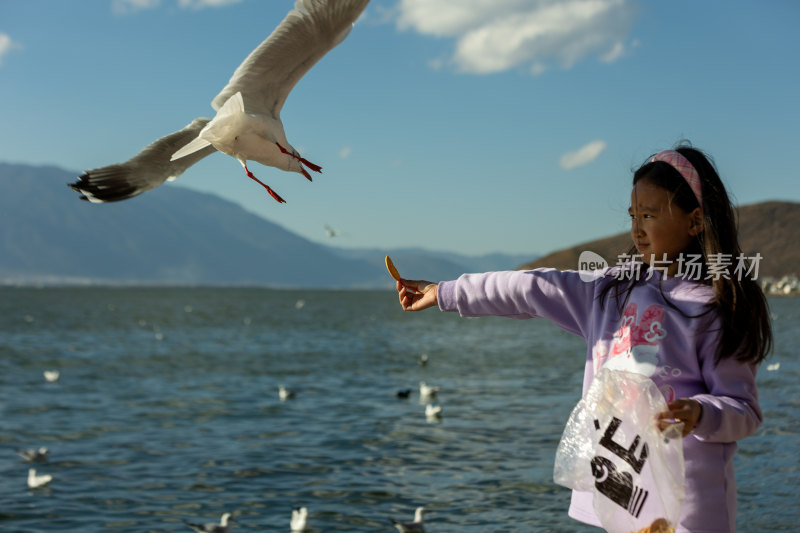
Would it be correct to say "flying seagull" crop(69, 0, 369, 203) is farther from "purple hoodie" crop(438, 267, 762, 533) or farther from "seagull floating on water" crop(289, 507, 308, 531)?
"seagull floating on water" crop(289, 507, 308, 531)

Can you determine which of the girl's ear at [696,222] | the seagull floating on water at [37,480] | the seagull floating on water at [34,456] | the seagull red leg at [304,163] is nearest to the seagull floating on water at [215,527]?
the seagull floating on water at [37,480]

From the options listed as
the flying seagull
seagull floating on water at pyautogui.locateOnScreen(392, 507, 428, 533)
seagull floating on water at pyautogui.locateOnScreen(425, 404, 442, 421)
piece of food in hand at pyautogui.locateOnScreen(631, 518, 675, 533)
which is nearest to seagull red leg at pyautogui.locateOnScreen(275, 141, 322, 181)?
the flying seagull

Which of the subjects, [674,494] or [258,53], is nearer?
[674,494]

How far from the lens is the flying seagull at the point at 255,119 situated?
2.98m

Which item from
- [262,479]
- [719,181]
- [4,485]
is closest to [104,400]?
[4,485]

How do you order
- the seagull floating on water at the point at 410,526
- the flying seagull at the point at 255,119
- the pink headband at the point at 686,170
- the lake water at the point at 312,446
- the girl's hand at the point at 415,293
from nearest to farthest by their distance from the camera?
the pink headband at the point at 686,170
the girl's hand at the point at 415,293
the flying seagull at the point at 255,119
the seagull floating on water at the point at 410,526
the lake water at the point at 312,446

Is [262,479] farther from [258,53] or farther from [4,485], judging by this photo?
[258,53]

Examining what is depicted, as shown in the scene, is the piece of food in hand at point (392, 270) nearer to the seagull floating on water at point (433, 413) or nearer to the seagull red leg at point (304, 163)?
the seagull red leg at point (304, 163)

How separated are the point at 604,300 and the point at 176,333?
1726 inches

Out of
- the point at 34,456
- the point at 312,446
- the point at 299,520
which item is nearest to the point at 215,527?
the point at 299,520

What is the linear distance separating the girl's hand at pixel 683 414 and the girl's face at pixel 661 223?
500 millimetres

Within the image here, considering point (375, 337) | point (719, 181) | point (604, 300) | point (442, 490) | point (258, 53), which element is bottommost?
point (442, 490)

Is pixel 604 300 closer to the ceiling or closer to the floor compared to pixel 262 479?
closer to the ceiling

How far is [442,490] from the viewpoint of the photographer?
9719 mm
